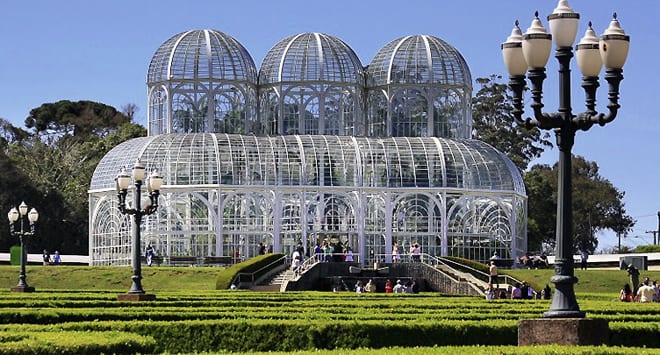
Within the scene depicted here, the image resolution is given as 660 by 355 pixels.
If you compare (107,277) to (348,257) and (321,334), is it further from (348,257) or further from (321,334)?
(321,334)

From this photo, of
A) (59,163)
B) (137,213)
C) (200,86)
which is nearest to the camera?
(137,213)

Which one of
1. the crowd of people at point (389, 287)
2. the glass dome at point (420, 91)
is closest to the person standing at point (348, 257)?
the crowd of people at point (389, 287)

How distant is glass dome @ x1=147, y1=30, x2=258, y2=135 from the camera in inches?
2982

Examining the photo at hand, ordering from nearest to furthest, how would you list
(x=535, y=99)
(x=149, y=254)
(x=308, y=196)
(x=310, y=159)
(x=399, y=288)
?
(x=535, y=99), (x=399, y=288), (x=149, y=254), (x=308, y=196), (x=310, y=159)

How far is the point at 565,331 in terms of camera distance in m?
20.2

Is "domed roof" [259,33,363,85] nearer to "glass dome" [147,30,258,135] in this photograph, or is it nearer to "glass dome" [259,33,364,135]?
"glass dome" [259,33,364,135]

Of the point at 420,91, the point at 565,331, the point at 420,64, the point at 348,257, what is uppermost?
the point at 420,64

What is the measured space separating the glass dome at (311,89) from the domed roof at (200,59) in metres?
1.56

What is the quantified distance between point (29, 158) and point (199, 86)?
89.2ft

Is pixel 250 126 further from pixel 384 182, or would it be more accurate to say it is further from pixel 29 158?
pixel 29 158

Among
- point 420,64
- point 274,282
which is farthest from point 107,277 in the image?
point 420,64

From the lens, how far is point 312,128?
252ft

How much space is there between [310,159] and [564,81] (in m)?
51.6

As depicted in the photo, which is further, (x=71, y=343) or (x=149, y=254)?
(x=149, y=254)
